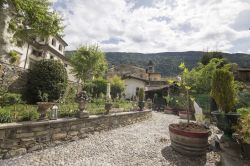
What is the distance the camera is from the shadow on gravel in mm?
5000

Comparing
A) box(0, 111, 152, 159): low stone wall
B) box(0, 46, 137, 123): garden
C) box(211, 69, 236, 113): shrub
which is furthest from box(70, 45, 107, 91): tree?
box(211, 69, 236, 113): shrub

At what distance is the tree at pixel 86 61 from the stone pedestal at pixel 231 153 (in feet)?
71.1

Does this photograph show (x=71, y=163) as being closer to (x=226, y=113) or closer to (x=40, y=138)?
(x=40, y=138)

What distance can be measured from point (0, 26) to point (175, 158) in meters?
9.31

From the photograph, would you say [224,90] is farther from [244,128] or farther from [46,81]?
[46,81]

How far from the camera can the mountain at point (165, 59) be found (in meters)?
64.2

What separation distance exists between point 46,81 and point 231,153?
10600 mm

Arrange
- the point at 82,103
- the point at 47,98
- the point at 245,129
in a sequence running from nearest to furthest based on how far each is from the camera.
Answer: the point at 245,129 < the point at 82,103 < the point at 47,98

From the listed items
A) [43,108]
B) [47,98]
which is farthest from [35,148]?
[47,98]

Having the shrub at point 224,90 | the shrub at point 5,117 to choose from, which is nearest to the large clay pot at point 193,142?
the shrub at point 224,90

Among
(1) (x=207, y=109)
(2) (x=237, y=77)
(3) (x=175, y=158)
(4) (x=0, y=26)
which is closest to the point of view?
(3) (x=175, y=158)

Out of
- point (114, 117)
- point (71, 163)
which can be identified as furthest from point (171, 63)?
point (71, 163)

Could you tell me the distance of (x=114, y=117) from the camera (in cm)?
911

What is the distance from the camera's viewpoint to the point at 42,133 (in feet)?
18.0
